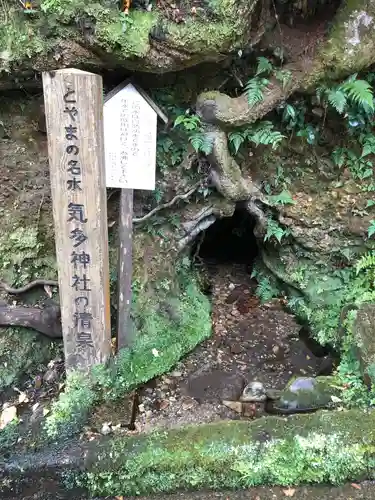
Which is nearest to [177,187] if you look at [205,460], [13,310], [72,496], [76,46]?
[76,46]

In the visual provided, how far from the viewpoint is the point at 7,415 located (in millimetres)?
4449

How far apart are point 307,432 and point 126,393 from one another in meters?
2.04

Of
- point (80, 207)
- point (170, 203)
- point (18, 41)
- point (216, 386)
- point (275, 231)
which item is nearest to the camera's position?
point (80, 207)

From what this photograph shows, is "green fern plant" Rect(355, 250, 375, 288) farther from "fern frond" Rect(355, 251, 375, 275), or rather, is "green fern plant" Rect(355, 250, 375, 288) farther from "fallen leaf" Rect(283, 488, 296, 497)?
"fallen leaf" Rect(283, 488, 296, 497)

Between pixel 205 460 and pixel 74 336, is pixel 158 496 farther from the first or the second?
pixel 74 336

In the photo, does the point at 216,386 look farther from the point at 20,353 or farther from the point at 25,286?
the point at 25,286

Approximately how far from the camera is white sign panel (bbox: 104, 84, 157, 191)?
4145 mm

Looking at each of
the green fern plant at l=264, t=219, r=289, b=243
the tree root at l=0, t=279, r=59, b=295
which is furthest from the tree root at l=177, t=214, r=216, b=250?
the tree root at l=0, t=279, r=59, b=295

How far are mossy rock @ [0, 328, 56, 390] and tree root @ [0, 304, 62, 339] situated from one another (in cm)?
16

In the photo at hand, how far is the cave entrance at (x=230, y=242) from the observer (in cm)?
884

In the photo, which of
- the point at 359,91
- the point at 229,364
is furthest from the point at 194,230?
the point at 359,91

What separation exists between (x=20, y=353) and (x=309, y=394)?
3.42 metres

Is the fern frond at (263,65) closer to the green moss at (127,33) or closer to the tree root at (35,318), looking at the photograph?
the green moss at (127,33)

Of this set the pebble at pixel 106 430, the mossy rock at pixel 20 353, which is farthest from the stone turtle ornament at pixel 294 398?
the mossy rock at pixel 20 353
